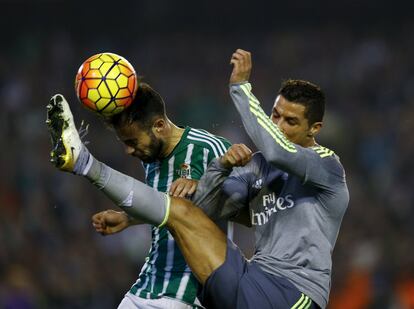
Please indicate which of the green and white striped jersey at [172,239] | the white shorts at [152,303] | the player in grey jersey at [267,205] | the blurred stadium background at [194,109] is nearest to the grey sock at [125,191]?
the player in grey jersey at [267,205]

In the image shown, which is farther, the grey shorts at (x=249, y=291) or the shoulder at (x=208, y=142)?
the shoulder at (x=208, y=142)

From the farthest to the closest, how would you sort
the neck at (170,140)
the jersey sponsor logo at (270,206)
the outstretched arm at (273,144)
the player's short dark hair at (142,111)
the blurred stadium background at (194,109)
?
the blurred stadium background at (194,109) → the neck at (170,140) → the player's short dark hair at (142,111) → the jersey sponsor logo at (270,206) → the outstretched arm at (273,144)

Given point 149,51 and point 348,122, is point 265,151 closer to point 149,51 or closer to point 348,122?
point 348,122

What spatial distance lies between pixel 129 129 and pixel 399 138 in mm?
5973

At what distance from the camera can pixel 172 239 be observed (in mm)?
4855

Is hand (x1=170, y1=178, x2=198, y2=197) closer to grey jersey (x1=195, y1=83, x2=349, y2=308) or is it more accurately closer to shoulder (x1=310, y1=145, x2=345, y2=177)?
grey jersey (x1=195, y1=83, x2=349, y2=308)

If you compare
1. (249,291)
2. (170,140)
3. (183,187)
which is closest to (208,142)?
(170,140)

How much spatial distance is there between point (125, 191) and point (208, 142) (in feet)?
2.23

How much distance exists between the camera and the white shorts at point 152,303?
4.79 m

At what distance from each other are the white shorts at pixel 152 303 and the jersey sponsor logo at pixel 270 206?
1.77 feet

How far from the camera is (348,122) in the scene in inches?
423

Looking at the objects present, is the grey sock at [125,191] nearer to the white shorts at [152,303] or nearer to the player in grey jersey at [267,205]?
the player in grey jersey at [267,205]

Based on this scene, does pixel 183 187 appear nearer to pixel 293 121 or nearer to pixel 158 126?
pixel 158 126

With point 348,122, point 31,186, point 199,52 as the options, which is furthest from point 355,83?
point 31,186
